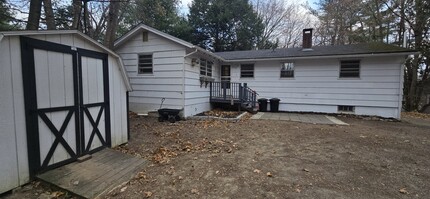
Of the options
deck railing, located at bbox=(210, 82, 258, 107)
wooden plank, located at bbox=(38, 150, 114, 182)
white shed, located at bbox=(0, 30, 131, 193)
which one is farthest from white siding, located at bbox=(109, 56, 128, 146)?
deck railing, located at bbox=(210, 82, 258, 107)

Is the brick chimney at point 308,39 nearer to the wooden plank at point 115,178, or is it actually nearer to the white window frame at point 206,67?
the white window frame at point 206,67

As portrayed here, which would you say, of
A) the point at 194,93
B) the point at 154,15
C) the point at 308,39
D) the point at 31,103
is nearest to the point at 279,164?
the point at 31,103

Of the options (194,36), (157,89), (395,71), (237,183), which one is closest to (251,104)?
(157,89)

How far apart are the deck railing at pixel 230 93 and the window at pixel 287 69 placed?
1982 millimetres

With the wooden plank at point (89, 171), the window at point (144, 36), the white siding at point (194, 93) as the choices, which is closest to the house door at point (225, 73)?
the white siding at point (194, 93)

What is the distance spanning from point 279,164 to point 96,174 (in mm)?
3377

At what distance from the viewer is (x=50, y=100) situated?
3746mm

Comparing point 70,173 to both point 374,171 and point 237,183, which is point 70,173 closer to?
point 237,183

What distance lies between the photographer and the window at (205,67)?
10914 millimetres

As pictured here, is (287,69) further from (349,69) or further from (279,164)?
(279,164)

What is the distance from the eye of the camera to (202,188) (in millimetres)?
3344

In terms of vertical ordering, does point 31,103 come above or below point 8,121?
above

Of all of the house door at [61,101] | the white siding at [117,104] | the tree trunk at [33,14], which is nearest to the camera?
the house door at [61,101]

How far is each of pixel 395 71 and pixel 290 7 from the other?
1768cm
